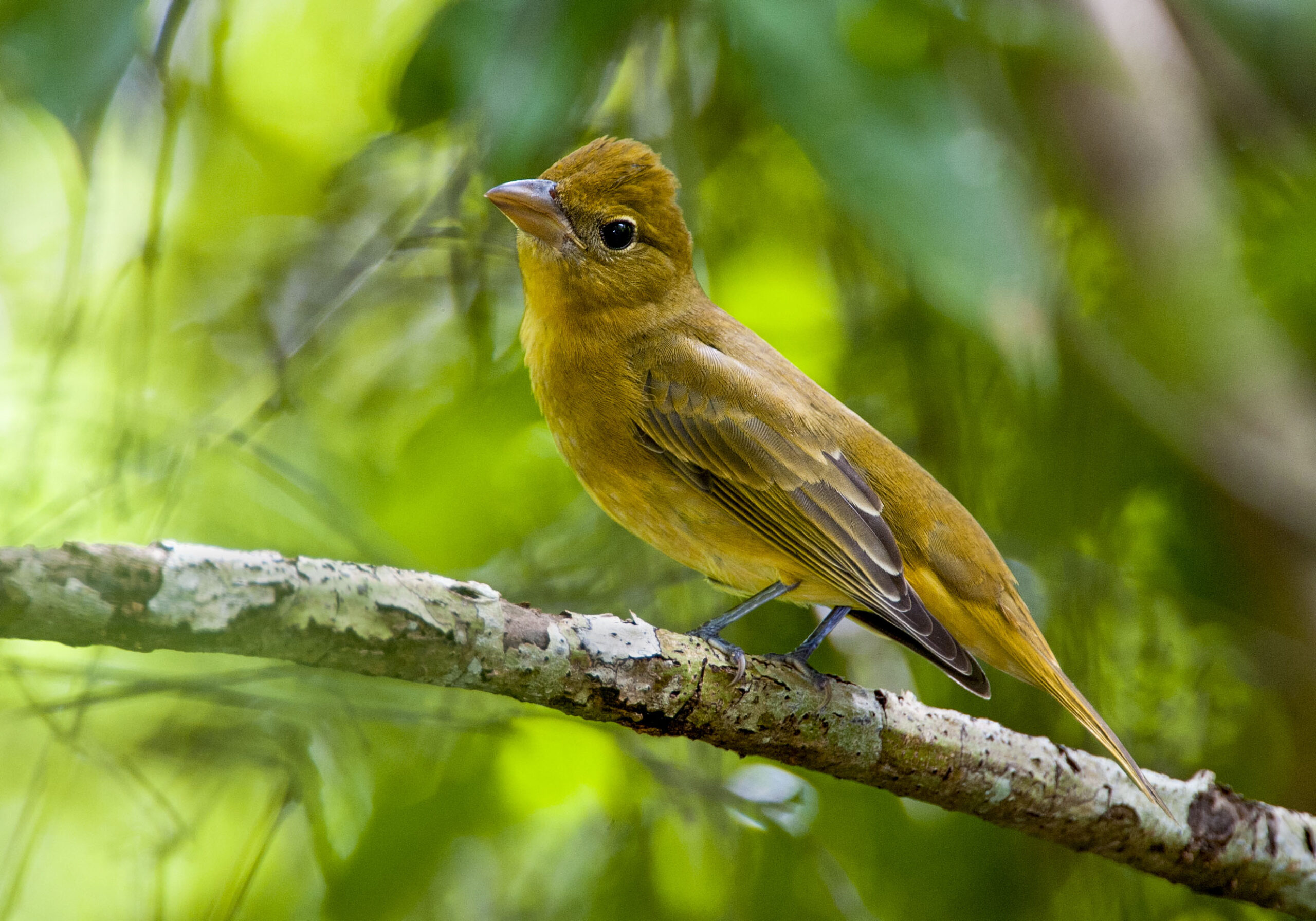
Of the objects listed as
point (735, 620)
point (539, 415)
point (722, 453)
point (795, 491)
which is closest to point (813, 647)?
point (735, 620)

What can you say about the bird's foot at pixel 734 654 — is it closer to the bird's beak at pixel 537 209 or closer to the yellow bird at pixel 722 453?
the yellow bird at pixel 722 453

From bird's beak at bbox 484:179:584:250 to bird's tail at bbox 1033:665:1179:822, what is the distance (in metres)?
1.77

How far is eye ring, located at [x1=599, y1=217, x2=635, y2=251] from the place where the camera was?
11.0ft

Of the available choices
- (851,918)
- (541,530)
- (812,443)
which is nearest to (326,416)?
(541,530)

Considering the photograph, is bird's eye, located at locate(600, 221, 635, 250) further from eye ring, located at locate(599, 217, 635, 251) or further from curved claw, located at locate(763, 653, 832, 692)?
curved claw, located at locate(763, 653, 832, 692)

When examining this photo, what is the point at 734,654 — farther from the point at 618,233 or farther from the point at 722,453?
the point at 618,233

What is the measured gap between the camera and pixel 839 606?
324 cm

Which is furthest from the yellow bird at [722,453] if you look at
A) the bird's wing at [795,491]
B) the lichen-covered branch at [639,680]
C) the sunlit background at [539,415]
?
the sunlit background at [539,415]

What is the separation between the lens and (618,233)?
3383 millimetres

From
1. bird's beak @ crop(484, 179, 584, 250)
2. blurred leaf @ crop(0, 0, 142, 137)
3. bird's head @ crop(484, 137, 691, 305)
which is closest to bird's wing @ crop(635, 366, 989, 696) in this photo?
bird's head @ crop(484, 137, 691, 305)

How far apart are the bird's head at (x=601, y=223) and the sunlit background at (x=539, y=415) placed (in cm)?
20

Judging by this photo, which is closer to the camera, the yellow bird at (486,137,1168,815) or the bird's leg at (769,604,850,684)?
the bird's leg at (769,604,850,684)

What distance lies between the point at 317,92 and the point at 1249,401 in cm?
383

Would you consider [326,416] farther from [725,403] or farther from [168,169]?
[725,403]
